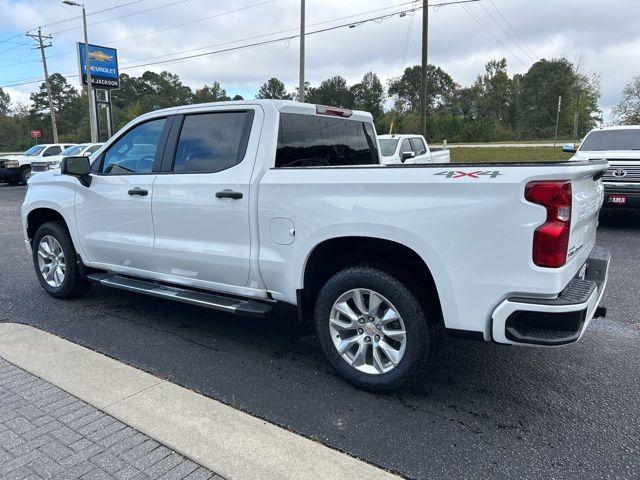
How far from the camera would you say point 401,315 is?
3033 mm

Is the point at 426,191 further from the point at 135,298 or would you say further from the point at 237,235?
the point at 135,298

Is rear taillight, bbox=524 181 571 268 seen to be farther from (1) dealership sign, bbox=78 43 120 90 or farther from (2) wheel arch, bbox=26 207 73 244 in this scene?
(1) dealership sign, bbox=78 43 120 90

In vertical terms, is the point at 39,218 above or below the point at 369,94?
below

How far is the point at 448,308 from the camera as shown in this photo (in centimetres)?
284

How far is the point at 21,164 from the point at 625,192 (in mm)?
23087

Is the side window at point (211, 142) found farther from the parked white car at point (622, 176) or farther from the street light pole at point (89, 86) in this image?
the street light pole at point (89, 86)

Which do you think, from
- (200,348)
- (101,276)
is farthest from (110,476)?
(101,276)

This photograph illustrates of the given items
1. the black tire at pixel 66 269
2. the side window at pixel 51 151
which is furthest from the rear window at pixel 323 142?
the side window at pixel 51 151

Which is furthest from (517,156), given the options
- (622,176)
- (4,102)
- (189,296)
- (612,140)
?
(4,102)

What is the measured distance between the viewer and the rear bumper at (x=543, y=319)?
2564 mm

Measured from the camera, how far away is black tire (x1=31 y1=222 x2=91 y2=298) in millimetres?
5082

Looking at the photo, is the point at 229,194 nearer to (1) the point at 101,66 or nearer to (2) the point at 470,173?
(2) the point at 470,173

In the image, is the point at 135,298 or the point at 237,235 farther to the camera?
the point at 135,298

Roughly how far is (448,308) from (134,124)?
326 centimetres
